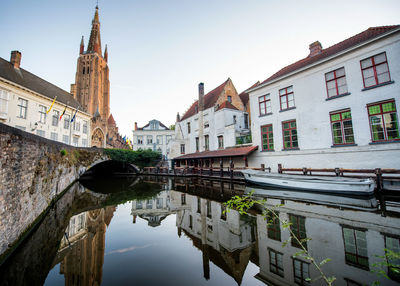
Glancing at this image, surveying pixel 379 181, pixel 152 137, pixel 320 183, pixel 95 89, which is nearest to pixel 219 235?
pixel 320 183

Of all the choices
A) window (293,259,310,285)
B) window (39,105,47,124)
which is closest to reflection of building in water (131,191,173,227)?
window (293,259,310,285)

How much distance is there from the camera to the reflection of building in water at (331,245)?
3268mm

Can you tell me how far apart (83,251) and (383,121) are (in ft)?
49.8

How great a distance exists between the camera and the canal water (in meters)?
3.39

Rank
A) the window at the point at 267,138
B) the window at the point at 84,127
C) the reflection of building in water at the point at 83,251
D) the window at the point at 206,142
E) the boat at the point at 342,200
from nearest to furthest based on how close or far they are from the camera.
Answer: the reflection of building in water at the point at 83,251
the boat at the point at 342,200
the window at the point at 267,138
the window at the point at 206,142
the window at the point at 84,127

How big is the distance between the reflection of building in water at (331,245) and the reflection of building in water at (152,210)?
384cm

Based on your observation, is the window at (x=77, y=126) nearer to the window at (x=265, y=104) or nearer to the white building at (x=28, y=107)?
the white building at (x=28, y=107)

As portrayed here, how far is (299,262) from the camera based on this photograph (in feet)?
12.0

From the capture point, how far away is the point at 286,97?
1530 cm

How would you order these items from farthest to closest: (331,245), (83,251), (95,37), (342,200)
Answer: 1. (95,37)
2. (342,200)
3. (83,251)
4. (331,245)

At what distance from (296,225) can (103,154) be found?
23041mm

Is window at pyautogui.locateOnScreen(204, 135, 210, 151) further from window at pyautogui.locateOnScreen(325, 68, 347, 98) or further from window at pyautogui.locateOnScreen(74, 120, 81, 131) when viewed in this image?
window at pyautogui.locateOnScreen(74, 120, 81, 131)

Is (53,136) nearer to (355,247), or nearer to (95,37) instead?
(355,247)

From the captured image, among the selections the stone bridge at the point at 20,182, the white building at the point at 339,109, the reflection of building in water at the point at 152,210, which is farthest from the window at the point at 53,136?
the white building at the point at 339,109
